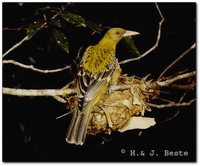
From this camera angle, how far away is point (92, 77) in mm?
4867

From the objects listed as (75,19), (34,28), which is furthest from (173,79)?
(34,28)

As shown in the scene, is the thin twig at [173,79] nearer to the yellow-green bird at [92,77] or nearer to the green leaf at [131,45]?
the green leaf at [131,45]

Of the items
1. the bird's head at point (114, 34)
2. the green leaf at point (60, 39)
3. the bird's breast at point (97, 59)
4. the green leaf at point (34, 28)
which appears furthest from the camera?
the bird's head at point (114, 34)

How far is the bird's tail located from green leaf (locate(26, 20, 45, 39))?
2.35 ft

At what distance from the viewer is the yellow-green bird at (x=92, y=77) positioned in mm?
4523

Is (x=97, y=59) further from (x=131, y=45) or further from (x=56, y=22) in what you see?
(x=56, y=22)

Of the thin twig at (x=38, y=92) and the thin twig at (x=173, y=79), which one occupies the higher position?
the thin twig at (x=173, y=79)

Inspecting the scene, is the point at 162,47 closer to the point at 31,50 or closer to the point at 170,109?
the point at 170,109

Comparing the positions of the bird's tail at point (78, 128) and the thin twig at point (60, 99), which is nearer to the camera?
the bird's tail at point (78, 128)

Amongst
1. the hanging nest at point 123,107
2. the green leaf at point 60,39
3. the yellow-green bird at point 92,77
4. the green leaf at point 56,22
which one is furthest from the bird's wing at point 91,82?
the green leaf at point 56,22

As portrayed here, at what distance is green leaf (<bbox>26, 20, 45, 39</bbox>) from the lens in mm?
4334

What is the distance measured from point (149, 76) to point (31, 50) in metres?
1.17

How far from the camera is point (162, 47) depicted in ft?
18.1

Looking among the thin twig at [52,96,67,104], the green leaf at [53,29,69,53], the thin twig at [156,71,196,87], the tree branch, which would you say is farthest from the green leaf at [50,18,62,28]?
the thin twig at [156,71,196,87]
